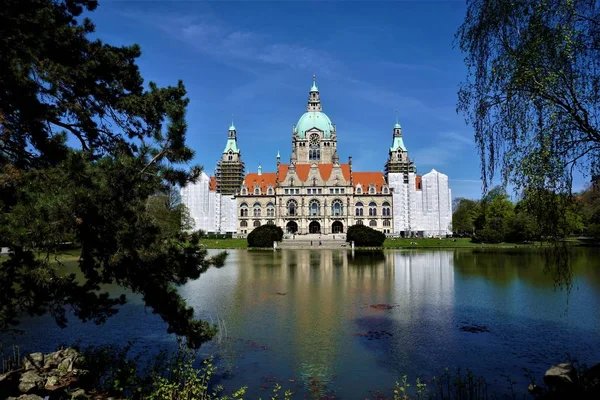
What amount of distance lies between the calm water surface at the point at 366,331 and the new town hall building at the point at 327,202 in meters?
58.9

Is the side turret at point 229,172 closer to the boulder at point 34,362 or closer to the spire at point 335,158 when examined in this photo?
the spire at point 335,158

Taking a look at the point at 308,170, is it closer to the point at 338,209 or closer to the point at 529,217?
the point at 338,209

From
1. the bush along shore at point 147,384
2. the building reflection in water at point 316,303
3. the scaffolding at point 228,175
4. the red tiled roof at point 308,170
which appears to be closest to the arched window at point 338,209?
the red tiled roof at point 308,170

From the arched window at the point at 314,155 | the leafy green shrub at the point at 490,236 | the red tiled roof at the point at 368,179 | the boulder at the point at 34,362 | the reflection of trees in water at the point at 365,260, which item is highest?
the arched window at the point at 314,155

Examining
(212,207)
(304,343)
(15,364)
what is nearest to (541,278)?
(304,343)

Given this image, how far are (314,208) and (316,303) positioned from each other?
215ft

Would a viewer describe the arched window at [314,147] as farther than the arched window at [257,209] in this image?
Yes

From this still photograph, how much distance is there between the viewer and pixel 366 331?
13.5 metres

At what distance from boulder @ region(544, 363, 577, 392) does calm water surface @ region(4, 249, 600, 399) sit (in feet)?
2.07

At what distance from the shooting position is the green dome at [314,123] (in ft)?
313

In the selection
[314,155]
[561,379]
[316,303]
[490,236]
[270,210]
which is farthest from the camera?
[314,155]

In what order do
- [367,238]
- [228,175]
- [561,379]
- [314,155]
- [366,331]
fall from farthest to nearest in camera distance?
[314,155] → [228,175] → [367,238] → [366,331] → [561,379]

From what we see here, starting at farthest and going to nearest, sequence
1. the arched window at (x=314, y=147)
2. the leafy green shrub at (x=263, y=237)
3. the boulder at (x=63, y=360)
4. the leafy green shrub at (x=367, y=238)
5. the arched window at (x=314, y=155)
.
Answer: the arched window at (x=314, y=147), the arched window at (x=314, y=155), the leafy green shrub at (x=263, y=237), the leafy green shrub at (x=367, y=238), the boulder at (x=63, y=360)

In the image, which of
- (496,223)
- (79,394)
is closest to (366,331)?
(79,394)
